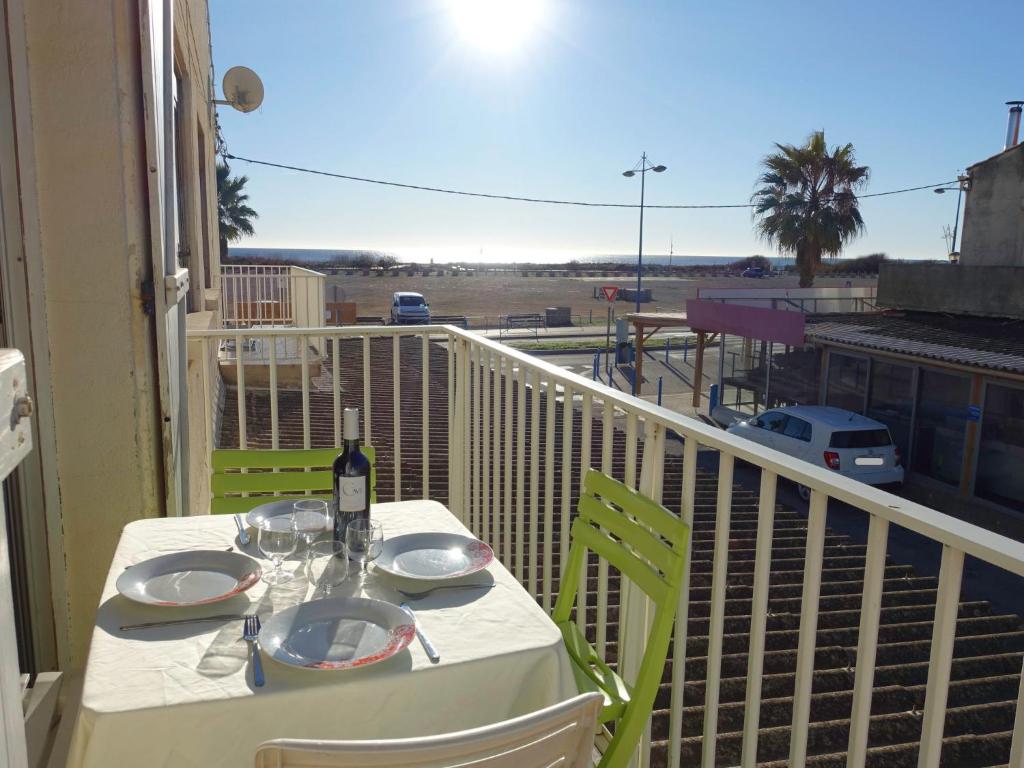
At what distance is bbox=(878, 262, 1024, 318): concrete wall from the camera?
498 inches

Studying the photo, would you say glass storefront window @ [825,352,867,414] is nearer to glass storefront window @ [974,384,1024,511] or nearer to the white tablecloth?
glass storefront window @ [974,384,1024,511]

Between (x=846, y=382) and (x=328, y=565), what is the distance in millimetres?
13858

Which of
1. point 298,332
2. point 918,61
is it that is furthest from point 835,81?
point 298,332

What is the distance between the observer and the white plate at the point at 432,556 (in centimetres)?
158

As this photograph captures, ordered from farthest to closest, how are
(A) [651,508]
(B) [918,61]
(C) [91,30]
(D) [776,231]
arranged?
(B) [918,61] → (D) [776,231] → (C) [91,30] → (A) [651,508]

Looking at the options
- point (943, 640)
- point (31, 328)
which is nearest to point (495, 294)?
point (31, 328)

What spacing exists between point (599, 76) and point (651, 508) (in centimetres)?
2831

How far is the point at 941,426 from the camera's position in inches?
473

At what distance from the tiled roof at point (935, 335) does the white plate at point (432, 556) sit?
1068 cm

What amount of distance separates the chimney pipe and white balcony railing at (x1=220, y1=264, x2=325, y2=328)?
52.1 ft

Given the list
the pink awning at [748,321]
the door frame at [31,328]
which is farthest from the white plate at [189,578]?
the pink awning at [748,321]

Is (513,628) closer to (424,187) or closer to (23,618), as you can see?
(23,618)

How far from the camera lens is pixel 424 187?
816 inches

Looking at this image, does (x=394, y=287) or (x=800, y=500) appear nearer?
(x=800, y=500)
